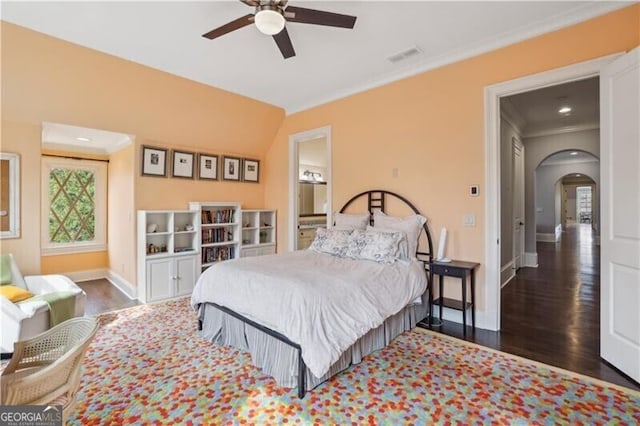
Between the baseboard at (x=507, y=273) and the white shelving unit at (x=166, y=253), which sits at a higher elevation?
the white shelving unit at (x=166, y=253)

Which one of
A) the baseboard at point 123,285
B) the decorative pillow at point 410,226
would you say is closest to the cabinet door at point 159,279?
the baseboard at point 123,285

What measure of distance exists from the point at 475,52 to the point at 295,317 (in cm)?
320

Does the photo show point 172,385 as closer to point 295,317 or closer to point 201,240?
point 295,317

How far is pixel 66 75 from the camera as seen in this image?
3254 millimetres

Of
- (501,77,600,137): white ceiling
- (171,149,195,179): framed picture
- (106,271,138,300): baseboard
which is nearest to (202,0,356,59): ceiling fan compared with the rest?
(171,149,195,179): framed picture

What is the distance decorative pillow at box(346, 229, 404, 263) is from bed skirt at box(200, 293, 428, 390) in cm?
58

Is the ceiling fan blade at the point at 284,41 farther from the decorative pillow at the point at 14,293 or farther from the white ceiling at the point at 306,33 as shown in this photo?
the decorative pillow at the point at 14,293

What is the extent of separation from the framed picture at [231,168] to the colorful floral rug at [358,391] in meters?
3.07

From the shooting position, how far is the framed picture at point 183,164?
464 centimetres

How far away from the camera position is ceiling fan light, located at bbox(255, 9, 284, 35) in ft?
6.37

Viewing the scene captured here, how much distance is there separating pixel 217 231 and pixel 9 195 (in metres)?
2.42

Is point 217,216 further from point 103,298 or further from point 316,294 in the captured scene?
point 316,294

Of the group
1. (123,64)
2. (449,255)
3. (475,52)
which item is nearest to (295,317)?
(449,255)

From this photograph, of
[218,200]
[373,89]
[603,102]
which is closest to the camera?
[603,102]
